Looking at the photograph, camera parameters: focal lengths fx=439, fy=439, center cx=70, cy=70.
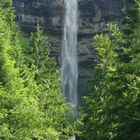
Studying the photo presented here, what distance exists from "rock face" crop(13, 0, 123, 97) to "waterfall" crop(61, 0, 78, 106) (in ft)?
Answer: 2.77

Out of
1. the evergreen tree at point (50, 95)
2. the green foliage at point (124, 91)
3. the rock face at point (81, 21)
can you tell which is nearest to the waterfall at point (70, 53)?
the rock face at point (81, 21)

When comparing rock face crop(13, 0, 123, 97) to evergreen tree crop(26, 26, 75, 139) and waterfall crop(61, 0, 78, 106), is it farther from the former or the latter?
evergreen tree crop(26, 26, 75, 139)

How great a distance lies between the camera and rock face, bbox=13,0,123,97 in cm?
6412

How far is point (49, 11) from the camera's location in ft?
214

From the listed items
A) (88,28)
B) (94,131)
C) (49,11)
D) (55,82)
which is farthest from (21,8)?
(94,131)

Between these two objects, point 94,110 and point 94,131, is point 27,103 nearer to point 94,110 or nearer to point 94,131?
point 94,131

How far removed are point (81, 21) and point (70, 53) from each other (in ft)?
17.6

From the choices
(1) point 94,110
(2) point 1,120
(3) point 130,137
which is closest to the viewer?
(3) point 130,137

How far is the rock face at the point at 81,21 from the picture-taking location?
64125 mm

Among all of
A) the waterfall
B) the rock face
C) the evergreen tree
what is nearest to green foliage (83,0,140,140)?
the evergreen tree

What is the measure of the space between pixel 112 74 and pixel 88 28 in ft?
143

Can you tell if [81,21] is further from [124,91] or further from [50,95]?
[124,91]

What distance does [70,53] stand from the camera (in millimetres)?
63562

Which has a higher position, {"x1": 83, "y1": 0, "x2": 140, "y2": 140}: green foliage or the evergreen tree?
{"x1": 83, "y1": 0, "x2": 140, "y2": 140}: green foliage
